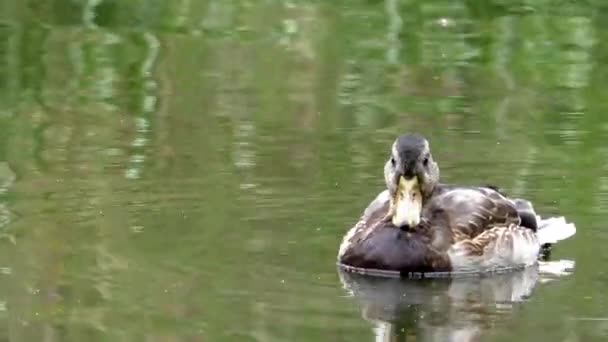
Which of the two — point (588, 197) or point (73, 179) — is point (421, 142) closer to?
point (588, 197)

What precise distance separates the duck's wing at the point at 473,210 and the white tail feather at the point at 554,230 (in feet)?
0.52

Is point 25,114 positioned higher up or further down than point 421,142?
further down

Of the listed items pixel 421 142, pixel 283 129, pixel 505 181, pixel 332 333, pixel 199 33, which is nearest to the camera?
pixel 332 333

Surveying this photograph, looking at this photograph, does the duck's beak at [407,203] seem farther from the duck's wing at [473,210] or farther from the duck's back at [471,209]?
the duck's wing at [473,210]

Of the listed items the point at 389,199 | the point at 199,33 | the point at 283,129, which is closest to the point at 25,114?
the point at 283,129

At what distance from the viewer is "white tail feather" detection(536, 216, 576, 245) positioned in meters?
11.7

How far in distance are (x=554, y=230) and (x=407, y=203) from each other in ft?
3.56

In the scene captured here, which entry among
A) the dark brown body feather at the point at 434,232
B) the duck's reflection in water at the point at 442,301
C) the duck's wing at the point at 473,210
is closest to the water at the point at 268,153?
the duck's reflection in water at the point at 442,301

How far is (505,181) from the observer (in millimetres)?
13336

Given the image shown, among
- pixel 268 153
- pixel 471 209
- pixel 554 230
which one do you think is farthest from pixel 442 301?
pixel 268 153

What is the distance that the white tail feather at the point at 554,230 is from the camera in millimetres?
11664

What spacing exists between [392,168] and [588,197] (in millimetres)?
1881

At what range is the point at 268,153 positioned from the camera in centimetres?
1432

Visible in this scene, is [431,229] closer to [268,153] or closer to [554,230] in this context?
[554,230]
